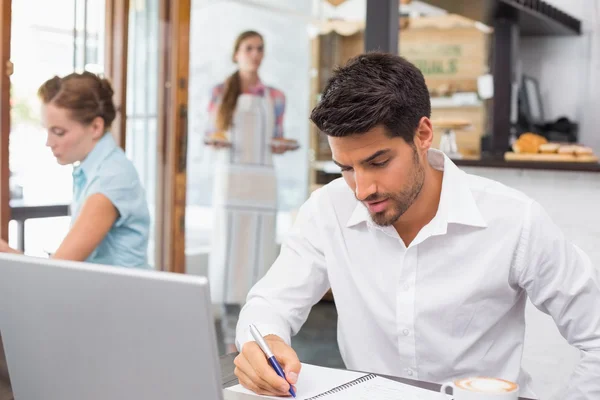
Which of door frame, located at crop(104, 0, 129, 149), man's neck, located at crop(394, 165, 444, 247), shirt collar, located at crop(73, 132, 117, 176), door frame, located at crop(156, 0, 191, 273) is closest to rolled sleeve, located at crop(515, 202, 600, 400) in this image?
man's neck, located at crop(394, 165, 444, 247)

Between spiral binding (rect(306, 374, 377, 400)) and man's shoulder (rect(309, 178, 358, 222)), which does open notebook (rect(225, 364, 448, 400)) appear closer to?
spiral binding (rect(306, 374, 377, 400))

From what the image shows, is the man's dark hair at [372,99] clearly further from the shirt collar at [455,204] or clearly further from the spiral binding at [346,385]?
the spiral binding at [346,385]

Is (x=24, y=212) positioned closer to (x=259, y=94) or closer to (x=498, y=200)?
(x=259, y=94)

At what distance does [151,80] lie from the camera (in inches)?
148

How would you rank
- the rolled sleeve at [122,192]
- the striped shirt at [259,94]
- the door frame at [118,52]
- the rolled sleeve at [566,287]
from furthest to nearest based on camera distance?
1. the striped shirt at [259,94]
2. the door frame at [118,52]
3. the rolled sleeve at [122,192]
4. the rolled sleeve at [566,287]

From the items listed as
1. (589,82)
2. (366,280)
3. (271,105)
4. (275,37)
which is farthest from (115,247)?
(589,82)

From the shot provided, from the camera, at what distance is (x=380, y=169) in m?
1.47

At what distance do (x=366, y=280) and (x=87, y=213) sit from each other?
1.10 meters

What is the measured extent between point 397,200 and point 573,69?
18.8 ft

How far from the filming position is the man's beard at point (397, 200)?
147 centimetres

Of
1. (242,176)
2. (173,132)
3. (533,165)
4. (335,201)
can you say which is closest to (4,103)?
(173,132)

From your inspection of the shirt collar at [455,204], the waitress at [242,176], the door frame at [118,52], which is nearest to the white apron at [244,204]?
Result: the waitress at [242,176]

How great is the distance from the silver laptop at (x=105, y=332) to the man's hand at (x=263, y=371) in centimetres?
31

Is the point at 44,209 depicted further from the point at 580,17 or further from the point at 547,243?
the point at 580,17
